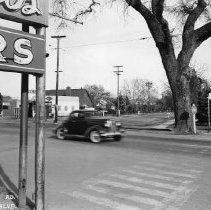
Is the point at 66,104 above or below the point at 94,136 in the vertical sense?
above

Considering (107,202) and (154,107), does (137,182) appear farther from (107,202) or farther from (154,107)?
(154,107)

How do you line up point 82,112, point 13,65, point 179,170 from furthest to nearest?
point 82,112 → point 179,170 → point 13,65

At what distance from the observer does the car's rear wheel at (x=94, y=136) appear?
1914 cm

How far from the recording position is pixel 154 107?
141375 mm

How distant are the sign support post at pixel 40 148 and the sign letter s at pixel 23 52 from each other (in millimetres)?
372

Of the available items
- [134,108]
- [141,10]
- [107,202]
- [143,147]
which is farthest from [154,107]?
[107,202]

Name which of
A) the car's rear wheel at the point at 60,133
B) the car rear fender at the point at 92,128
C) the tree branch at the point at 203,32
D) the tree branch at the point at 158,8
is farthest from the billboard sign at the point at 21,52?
the tree branch at the point at 203,32

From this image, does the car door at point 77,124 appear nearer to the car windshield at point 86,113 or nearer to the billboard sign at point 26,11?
the car windshield at point 86,113

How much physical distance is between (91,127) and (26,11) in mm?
13331

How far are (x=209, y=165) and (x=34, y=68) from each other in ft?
24.9

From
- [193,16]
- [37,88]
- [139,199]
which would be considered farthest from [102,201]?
[193,16]

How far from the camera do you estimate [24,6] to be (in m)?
6.34

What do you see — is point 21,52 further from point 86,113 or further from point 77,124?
point 77,124

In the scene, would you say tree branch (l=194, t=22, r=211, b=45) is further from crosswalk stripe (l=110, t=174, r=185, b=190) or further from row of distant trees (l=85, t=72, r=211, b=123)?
row of distant trees (l=85, t=72, r=211, b=123)
